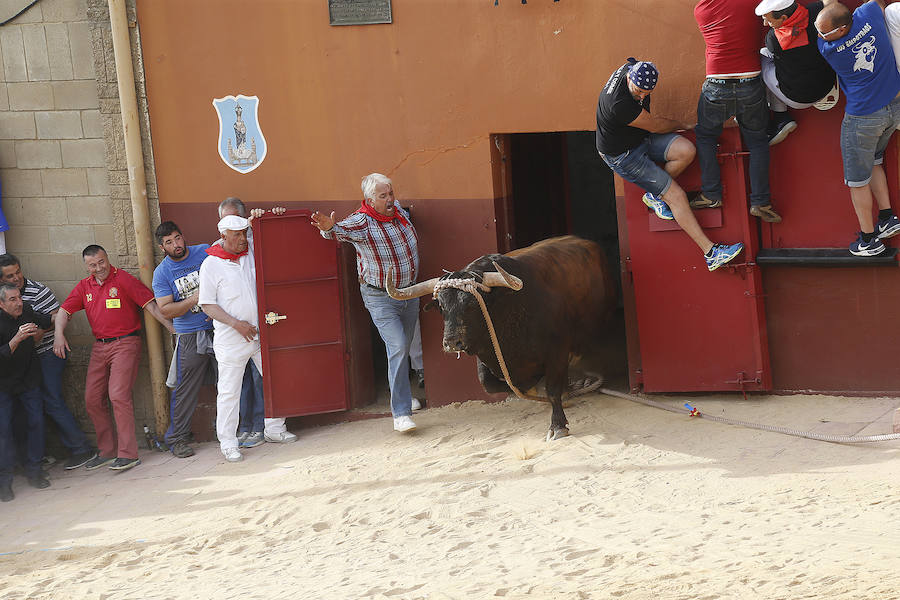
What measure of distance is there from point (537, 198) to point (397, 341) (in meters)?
3.27

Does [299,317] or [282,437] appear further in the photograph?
[282,437]

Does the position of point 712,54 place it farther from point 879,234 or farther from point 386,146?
point 386,146

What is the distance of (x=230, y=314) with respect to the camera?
333 inches

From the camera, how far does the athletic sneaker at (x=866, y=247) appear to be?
7.08 metres

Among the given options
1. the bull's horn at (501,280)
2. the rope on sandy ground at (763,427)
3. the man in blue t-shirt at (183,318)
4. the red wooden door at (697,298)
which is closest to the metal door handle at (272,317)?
the man in blue t-shirt at (183,318)

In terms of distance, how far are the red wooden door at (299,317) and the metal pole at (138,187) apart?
1210 millimetres

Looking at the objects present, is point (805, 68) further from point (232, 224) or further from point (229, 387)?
point (229, 387)

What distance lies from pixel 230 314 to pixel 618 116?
3.65m

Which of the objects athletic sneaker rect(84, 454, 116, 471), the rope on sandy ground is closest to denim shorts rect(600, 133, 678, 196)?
the rope on sandy ground

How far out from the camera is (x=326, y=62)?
852 centimetres

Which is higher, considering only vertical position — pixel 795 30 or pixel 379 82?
pixel 379 82

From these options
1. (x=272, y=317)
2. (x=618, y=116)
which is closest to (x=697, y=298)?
(x=618, y=116)

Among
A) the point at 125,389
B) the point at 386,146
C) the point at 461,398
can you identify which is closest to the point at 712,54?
the point at 386,146

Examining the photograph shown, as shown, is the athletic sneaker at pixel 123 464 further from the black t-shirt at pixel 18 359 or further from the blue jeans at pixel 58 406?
the black t-shirt at pixel 18 359
